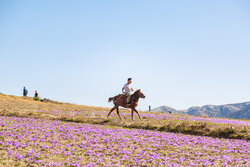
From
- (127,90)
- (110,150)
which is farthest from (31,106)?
(110,150)

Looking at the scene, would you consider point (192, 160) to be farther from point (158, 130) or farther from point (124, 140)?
point (158, 130)

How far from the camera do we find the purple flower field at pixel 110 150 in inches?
362

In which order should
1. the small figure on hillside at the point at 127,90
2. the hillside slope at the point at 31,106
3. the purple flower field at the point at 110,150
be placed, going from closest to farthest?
the purple flower field at the point at 110,150
the small figure on hillside at the point at 127,90
the hillside slope at the point at 31,106

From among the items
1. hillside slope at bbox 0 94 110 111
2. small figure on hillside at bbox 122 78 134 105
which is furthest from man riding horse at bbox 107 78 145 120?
hillside slope at bbox 0 94 110 111

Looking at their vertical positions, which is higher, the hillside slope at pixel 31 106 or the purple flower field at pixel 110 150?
the hillside slope at pixel 31 106

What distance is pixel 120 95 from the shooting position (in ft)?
71.7

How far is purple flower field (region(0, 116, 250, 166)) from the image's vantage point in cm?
920

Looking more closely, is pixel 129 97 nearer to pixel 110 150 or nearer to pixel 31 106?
pixel 110 150

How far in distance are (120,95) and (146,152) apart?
11.3 m

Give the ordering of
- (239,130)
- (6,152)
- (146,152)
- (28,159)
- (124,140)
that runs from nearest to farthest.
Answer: (28,159) < (6,152) < (146,152) < (124,140) < (239,130)

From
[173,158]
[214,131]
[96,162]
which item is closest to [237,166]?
[173,158]

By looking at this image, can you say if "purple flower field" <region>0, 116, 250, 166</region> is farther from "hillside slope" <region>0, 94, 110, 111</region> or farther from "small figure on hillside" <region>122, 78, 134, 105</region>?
"hillside slope" <region>0, 94, 110, 111</region>

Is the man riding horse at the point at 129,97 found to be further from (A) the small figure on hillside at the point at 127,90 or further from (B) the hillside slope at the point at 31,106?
(B) the hillside slope at the point at 31,106

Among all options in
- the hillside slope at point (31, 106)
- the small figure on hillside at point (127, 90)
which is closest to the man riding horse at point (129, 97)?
the small figure on hillside at point (127, 90)
